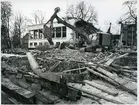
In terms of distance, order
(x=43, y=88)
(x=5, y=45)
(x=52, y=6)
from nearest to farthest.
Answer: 1. (x=43, y=88)
2. (x=52, y=6)
3. (x=5, y=45)

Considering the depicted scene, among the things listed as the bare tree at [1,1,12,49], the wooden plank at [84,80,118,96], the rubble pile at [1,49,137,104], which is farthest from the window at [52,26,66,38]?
the wooden plank at [84,80,118,96]

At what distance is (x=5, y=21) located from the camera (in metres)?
3.25

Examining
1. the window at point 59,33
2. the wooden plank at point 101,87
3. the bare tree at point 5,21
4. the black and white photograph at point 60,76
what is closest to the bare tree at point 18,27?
the black and white photograph at point 60,76

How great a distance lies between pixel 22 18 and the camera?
3496 mm

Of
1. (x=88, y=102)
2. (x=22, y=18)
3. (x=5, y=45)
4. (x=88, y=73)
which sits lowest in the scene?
(x=88, y=102)

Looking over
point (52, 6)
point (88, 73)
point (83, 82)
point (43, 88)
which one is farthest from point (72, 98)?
point (52, 6)

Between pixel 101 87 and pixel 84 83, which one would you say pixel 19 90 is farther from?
pixel 101 87

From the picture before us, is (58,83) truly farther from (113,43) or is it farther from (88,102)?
(113,43)

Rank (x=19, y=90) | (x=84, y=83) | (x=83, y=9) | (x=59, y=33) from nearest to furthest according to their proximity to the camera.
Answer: (x=19, y=90) < (x=84, y=83) < (x=83, y=9) < (x=59, y=33)

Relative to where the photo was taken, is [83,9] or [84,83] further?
[83,9]

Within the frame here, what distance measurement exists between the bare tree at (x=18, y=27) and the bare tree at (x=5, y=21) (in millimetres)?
182

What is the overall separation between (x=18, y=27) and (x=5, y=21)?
36cm

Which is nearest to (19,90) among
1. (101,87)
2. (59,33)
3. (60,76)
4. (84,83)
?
(60,76)

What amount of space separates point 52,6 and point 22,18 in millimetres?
763
